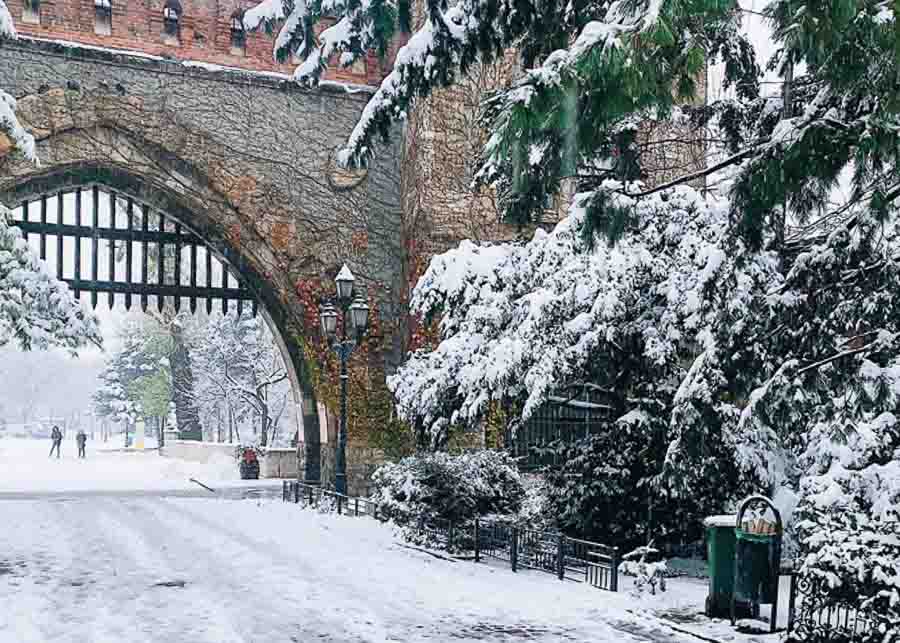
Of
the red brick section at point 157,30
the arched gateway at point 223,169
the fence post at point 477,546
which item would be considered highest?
the red brick section at point 157,30

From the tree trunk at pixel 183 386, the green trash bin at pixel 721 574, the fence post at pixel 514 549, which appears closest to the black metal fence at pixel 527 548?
the fence post at pixel 514 549

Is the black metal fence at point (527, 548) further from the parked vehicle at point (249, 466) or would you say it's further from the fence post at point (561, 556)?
the parked vehicle at point (249, 466)

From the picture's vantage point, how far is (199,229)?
62.4ft

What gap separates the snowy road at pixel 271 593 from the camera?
792 centimetres

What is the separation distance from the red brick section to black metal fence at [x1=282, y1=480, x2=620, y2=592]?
8.90 m

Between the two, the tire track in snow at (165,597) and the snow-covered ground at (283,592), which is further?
the snow-covered ground at (283,592)

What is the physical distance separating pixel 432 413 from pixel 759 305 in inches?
235

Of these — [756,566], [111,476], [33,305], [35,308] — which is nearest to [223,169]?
[33,305]

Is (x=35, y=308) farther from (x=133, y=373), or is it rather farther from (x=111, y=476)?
(x=133, y=373)

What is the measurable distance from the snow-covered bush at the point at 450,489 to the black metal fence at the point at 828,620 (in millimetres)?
5530

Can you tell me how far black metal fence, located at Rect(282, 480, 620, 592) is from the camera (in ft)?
33.8

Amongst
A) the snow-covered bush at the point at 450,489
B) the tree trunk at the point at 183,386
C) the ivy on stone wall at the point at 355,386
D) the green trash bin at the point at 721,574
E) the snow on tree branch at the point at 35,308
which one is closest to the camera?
the green trash bin at the point at 721,574

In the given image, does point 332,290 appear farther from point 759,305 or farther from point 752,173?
point 752,173

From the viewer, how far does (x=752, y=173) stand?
6.46 metres
